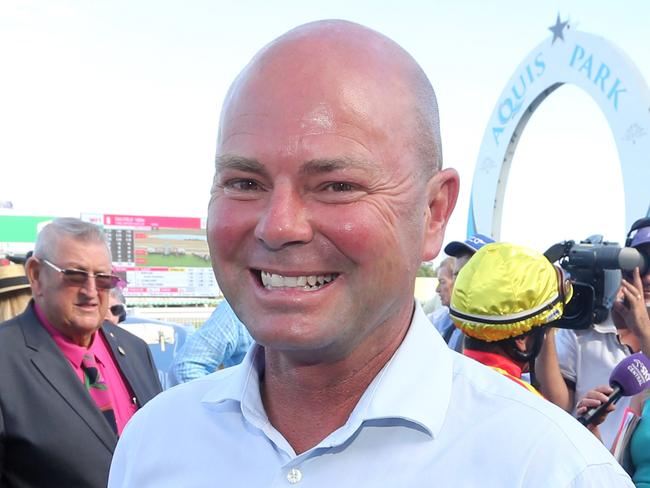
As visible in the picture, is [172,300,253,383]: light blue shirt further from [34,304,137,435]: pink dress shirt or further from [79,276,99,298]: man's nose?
[79,276,99,298]: man's nose

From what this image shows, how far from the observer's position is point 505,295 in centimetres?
236

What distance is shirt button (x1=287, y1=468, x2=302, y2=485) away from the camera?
3.81 ft

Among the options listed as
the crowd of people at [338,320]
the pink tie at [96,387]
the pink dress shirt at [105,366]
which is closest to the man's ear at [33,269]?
the pink dress shirt at [105,366]

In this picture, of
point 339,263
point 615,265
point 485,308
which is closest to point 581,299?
point 615,265

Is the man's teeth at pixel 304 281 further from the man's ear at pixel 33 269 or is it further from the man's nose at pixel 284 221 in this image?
the man's ear at pixel 33 269

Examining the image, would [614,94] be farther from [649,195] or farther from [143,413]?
[143,413]

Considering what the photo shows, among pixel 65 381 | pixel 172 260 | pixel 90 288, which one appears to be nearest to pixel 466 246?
pixel 90 288

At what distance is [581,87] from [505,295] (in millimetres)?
7583

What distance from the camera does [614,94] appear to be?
804 cm

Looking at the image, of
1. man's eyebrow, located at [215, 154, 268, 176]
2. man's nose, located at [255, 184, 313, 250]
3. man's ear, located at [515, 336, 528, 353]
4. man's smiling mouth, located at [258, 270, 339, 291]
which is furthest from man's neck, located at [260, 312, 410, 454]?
man's ear, located at [515, 336, 528, 353]

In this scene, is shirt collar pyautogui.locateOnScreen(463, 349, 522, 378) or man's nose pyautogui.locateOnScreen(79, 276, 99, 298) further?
man's nose pyautogui.locateOnScreen(79, 276, 99, 298)

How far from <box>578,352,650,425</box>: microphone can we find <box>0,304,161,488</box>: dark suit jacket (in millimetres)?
1923

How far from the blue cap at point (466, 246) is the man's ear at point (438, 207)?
2803mm

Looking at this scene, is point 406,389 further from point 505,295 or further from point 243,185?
point 505,295
